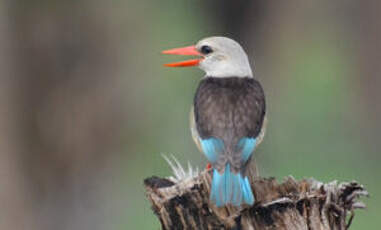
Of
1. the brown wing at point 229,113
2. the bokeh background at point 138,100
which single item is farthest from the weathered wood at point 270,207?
the bokeh background at point 138,100

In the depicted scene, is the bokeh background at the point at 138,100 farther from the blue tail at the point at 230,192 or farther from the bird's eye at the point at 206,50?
the blue tail at the point at 230,192

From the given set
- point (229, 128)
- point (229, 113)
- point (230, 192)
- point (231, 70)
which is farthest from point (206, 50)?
point (230, 192)

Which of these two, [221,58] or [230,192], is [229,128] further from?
[221,58]

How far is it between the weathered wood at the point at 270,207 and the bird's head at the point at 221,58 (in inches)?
57.7

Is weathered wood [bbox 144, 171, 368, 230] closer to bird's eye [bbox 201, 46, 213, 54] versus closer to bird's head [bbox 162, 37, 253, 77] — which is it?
bird's head [bbox 162, 37, 253, 77]

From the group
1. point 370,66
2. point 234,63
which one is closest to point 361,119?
point 370,66

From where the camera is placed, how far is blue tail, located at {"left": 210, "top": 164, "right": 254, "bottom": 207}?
16.8ft

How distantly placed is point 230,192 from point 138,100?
9.59 meters

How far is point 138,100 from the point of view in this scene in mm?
14703

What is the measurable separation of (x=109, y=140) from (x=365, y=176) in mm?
4003

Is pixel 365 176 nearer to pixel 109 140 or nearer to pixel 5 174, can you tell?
pixel 109 140

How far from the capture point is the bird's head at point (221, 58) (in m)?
6.61

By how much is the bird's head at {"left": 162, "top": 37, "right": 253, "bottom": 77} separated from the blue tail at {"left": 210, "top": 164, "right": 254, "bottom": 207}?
130 centimetres

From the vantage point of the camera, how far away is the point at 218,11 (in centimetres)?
1814
